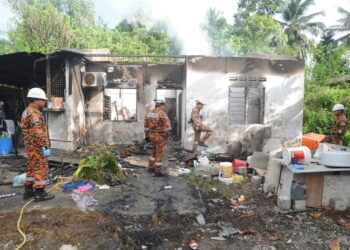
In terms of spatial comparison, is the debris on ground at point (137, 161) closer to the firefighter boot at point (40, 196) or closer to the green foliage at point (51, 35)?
the firefighter boot at point (40, 196)

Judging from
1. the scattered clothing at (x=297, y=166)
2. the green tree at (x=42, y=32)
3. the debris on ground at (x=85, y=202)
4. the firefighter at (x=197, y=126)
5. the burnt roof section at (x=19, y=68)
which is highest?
the green tree at (x=42, y=32)

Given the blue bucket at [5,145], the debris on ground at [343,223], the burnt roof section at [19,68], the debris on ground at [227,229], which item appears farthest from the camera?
the blue bucket at [5,145]

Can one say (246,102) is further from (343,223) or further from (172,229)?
(172,229)

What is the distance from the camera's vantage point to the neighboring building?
945 cm

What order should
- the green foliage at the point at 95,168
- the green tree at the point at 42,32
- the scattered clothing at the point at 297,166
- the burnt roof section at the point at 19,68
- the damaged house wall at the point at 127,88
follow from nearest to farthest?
the scattered clothing at the point at 297,166 < the green foliage at the point at 95,168 < the burnt roof section at the point at 19,68 < the damaged house wall at the point at 127,88 < the green tree at the point at 42,32

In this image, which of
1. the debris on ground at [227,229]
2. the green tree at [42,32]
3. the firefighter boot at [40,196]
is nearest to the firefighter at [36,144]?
the firefighter boot at [40,196]

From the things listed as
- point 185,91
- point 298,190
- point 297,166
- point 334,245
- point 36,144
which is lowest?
point 334,245

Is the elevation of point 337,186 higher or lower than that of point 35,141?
lower

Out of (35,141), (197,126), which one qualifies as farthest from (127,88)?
(35,141)

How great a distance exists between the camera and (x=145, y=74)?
1121cm

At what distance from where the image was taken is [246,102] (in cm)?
1038

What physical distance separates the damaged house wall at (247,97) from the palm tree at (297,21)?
1848 centimetres

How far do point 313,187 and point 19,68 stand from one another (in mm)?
9381

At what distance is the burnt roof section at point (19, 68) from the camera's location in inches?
324
